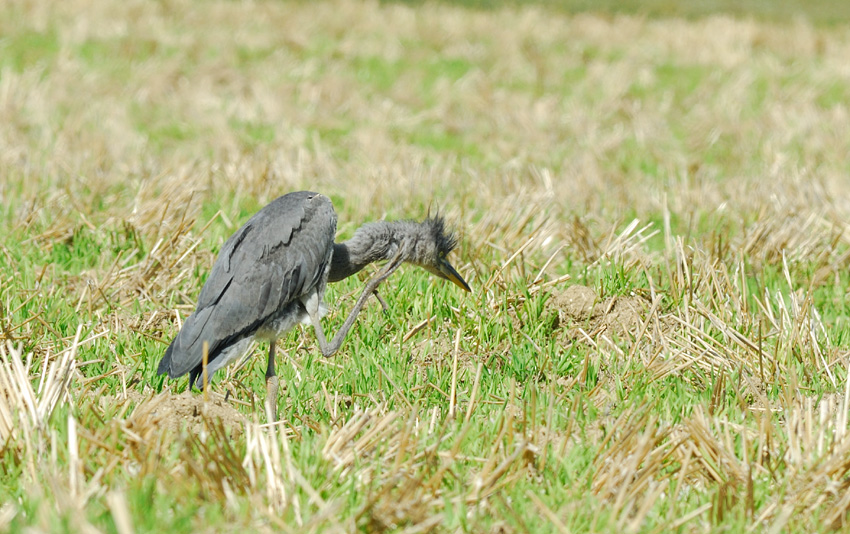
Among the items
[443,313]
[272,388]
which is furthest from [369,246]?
[272,388]

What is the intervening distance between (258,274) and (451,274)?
1123 mm

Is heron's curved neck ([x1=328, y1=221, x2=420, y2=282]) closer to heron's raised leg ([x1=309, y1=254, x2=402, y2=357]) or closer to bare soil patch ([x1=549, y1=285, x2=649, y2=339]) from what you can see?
heron's raised leg ([x1=309, y1=254, x2=402, y2=357])

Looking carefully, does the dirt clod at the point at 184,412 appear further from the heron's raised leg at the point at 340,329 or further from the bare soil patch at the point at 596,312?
the bare soil patch at the point at 596,312

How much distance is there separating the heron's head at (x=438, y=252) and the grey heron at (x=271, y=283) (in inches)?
1.1

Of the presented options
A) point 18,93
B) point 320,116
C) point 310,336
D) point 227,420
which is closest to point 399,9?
point 320,116

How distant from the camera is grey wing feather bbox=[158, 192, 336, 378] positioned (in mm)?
3865

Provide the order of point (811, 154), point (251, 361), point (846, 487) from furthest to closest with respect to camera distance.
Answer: point (811, 154) → point (251, 361) → point (846, 487)

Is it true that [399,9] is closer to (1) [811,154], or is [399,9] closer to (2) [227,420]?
(1) [811,154]

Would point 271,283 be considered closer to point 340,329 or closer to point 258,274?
point 258,274

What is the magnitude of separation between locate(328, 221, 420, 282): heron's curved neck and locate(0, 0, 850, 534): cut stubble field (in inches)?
10.4

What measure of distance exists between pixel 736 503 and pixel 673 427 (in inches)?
19.1

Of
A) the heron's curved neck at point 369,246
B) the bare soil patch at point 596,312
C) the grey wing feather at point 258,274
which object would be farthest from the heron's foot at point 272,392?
the bare soil patch at point 596,312

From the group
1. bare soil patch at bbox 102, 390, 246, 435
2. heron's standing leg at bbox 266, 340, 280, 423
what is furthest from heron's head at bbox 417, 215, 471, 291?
bare soil patch at bbox 102, 390, 246, 435

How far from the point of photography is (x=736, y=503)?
2943 millimetres
